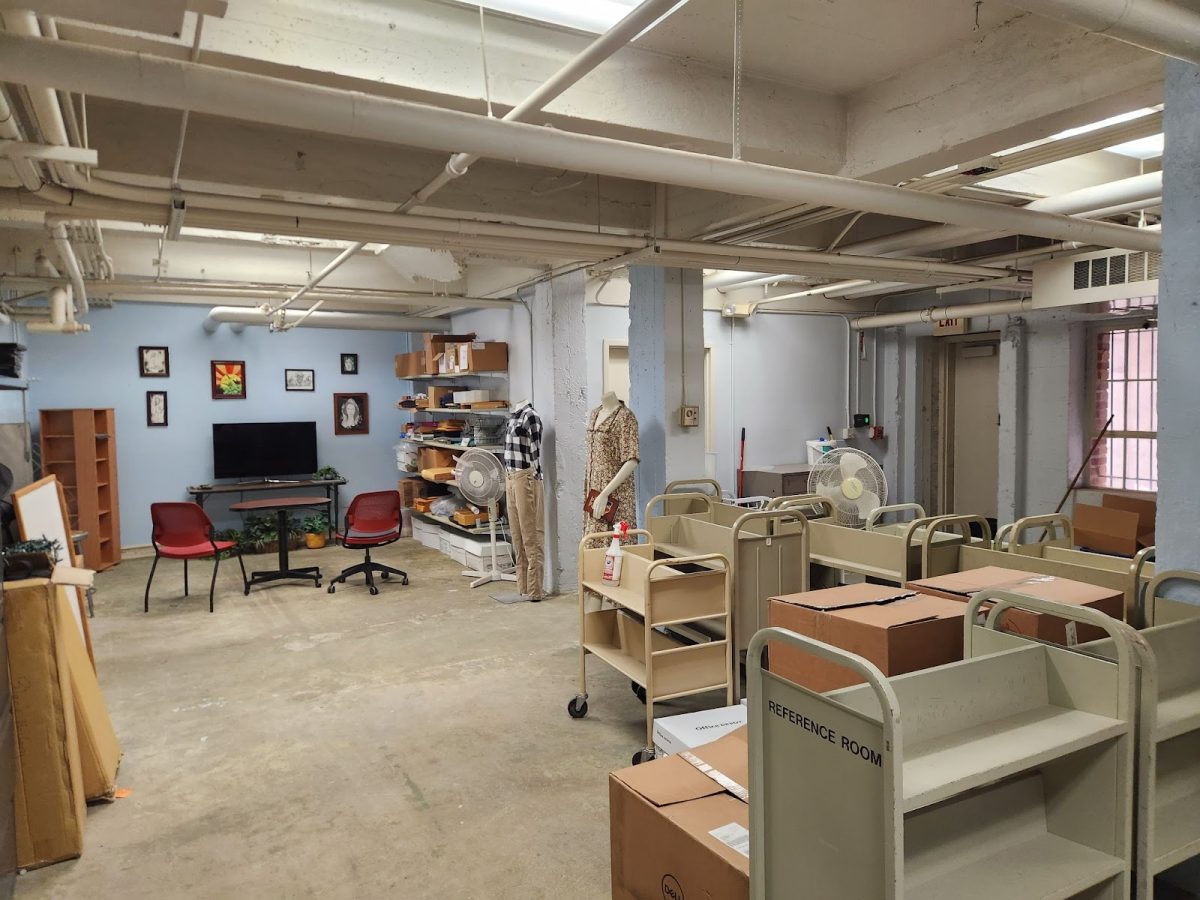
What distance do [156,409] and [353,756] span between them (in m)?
6.19

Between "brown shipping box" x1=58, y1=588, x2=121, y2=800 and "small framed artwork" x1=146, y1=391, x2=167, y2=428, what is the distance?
5.57 meters

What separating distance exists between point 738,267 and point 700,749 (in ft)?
10.9

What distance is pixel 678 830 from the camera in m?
1.90

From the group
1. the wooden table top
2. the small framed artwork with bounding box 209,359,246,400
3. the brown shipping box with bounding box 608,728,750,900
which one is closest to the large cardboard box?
the brown shipping box with bounding box 608,728,750,900

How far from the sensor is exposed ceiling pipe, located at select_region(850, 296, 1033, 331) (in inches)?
268

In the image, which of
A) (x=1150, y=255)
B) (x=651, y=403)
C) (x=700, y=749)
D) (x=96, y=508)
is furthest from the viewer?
(x=96, y=508)

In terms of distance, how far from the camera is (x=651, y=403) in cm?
537

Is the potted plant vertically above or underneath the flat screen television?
underneath

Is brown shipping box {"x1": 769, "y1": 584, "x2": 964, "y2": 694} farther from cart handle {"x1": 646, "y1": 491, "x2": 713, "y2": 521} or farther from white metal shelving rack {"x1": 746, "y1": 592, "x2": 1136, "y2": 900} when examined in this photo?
cart handle {"x1": 646, "y1": 491, "x2": 713, "y2": 521}

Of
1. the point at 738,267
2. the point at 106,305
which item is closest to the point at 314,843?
the point at 738,267

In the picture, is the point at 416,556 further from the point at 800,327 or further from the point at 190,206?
the point at 190,206

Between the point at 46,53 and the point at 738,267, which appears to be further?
the point at 738,267

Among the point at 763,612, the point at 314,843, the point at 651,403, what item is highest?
the point at 651,403

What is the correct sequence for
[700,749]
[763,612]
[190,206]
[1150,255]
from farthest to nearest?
[1150,255] < [763,612] < [190,206] < [700,749]
